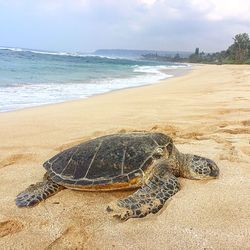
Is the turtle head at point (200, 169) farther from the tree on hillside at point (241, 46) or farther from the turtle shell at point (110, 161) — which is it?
the tree on hillside at point (241, 46)

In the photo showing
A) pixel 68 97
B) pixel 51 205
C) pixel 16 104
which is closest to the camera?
pixel 51 205

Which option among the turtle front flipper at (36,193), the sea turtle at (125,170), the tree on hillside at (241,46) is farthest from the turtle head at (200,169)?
the tree on hillside at (241,46)

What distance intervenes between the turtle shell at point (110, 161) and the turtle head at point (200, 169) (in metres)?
0.28

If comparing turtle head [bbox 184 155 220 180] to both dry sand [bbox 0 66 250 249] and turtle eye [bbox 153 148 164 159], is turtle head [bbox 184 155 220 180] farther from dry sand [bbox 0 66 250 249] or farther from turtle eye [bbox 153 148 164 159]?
turtle eye [bbox 153 148 164 159]

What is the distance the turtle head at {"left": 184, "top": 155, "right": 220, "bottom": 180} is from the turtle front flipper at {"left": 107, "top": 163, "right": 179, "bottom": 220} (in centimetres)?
26

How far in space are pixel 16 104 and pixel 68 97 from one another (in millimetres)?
2066

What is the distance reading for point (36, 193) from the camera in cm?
301

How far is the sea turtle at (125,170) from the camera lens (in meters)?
2.84

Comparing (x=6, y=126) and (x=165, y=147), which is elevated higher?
(x=165, y=147)

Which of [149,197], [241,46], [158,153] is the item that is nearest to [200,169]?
[158,153]

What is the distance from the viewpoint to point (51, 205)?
292cm

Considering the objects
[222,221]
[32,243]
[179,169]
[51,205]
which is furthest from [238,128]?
[32,243]

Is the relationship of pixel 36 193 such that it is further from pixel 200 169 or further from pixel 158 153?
pixel 200 169

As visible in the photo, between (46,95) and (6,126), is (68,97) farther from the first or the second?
(6,126)
